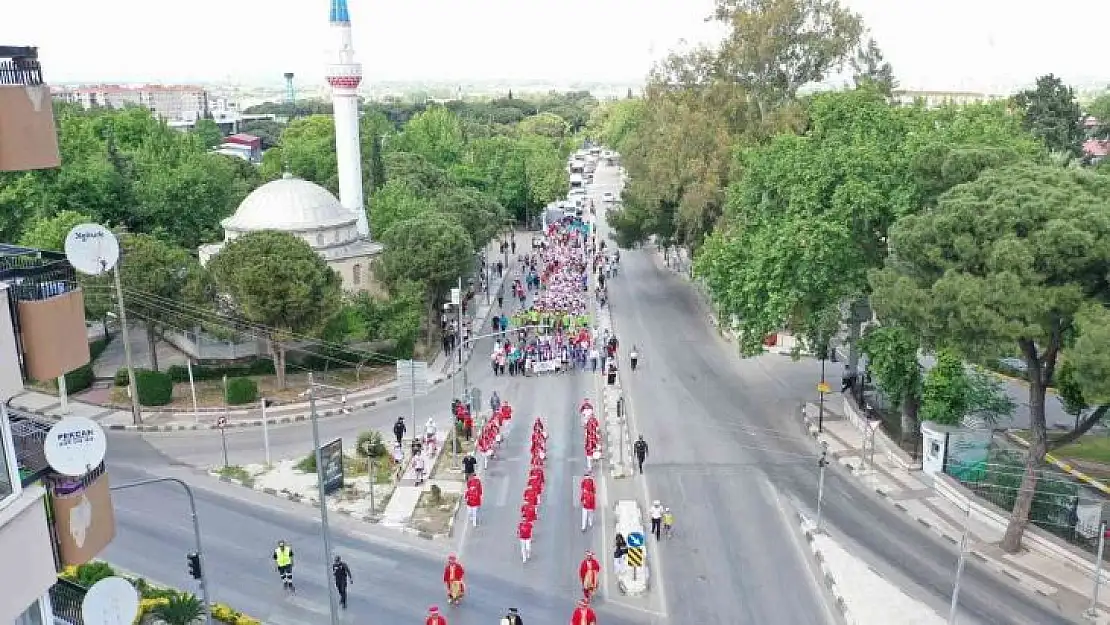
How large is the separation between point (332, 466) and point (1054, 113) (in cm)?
4756

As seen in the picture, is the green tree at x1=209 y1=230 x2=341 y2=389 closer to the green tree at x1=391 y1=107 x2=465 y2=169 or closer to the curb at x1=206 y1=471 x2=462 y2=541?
Result: the curb at x1=206 y1=471 x2=462 y2=541

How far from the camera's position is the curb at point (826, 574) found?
662 inches

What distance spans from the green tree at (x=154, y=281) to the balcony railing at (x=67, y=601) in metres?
21.1

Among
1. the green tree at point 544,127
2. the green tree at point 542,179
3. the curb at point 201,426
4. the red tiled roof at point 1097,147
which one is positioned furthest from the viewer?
the green tree at point 544,127

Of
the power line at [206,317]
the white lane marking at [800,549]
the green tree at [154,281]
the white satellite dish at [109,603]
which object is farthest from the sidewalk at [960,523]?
the green tree at [154,281]

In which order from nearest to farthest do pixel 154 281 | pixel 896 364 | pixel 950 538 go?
1. pixel 950 538
2. pixel 896 364
3. pixel 154 281

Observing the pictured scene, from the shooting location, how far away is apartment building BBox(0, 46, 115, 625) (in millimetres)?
8023

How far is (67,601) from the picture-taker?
10117 mm

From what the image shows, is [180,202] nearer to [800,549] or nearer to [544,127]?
[800,549]

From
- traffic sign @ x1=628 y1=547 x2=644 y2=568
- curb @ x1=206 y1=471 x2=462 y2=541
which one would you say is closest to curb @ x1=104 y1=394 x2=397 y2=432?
curb @ x1=206 y1=471 x2=462 y2=541

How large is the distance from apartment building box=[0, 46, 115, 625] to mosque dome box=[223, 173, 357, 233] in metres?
27.6

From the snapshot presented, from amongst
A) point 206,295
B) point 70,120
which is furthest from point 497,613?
point 70,120

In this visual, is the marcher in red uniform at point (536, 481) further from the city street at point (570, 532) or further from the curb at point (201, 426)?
the curb at point (201, 426)

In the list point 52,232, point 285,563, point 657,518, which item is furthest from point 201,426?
point 657,518
